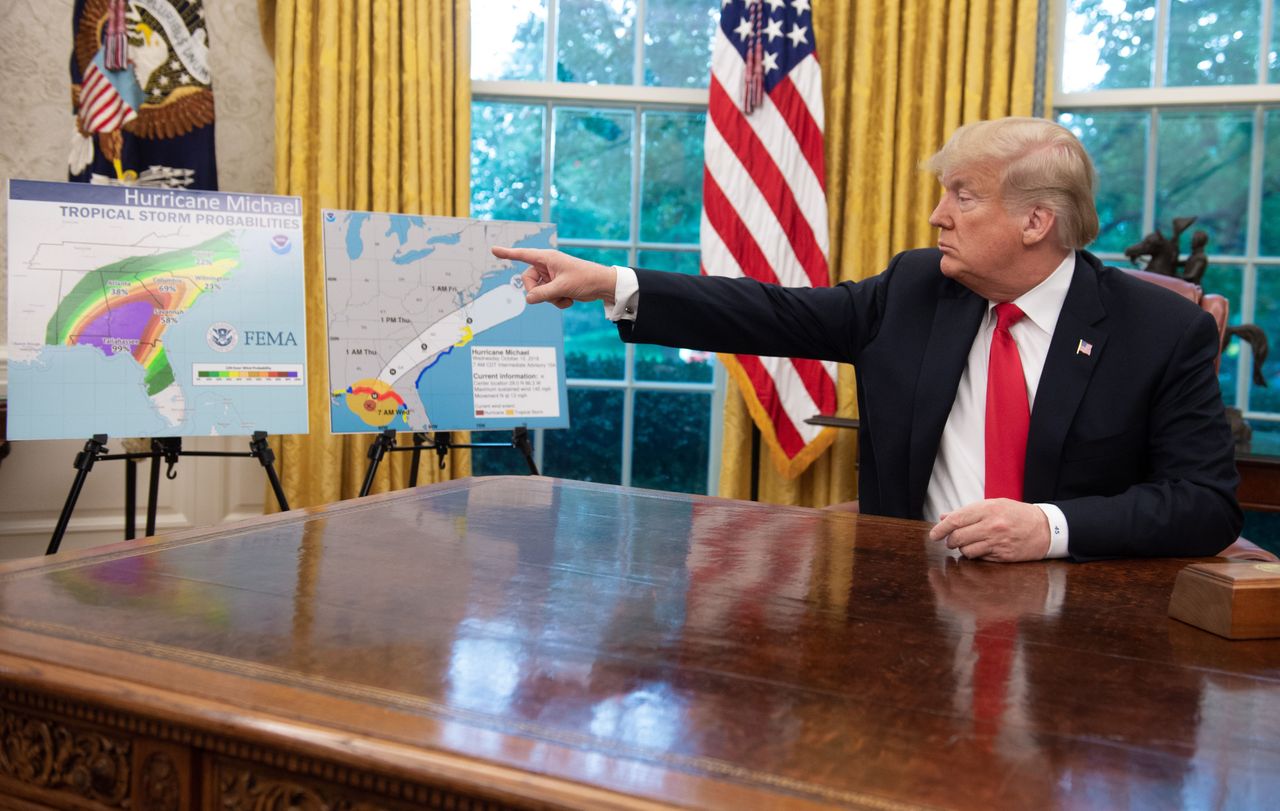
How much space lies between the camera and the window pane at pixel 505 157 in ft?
14.8

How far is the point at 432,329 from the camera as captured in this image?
11.3ft

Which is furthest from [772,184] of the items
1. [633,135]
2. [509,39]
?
[509,39]

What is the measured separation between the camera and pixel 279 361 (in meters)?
3.25

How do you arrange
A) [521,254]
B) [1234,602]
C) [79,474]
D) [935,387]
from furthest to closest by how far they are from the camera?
[79,474], [935,387], [521,254], [1234,602]

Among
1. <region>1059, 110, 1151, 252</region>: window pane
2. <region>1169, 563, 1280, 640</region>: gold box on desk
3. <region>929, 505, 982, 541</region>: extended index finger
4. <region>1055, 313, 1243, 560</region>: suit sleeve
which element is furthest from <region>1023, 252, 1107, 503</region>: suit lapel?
<region>1059, 110, 1151, 252</region>: window pane

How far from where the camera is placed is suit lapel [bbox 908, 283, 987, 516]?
6.74 ft

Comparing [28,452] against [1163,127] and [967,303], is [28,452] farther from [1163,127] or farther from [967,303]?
[1163,127]

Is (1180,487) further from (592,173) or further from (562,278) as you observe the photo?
→ (592,173)

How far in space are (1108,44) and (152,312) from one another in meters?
3.63

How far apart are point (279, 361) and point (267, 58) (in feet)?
5.21

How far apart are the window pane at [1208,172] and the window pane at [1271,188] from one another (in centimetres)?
6

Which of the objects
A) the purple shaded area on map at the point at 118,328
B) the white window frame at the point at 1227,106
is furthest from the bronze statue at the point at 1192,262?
the purple shaded area on map at the point at 118,328

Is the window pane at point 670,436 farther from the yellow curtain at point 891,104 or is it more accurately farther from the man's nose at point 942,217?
the man's nose at point 942,217

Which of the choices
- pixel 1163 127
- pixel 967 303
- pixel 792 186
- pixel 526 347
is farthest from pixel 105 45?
pixel 1163 127
